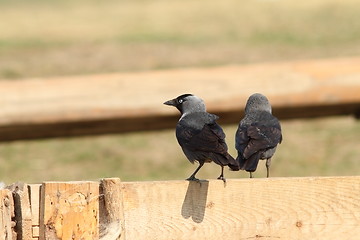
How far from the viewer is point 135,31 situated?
22172mm

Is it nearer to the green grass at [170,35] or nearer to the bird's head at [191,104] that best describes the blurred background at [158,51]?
the green grass at [170,35]

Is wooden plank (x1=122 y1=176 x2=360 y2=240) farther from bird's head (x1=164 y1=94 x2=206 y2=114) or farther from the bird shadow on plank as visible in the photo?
bird's head (x1=164 y1=94 x2=206 y2=114)

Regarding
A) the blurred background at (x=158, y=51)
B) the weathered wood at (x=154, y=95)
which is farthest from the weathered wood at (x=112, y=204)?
the blurred background at (x=158, y=51)

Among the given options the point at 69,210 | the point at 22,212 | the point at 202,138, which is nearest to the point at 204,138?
the point at 202,138

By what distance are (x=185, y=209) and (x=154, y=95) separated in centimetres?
390

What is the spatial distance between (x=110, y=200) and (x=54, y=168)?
22.8 feet

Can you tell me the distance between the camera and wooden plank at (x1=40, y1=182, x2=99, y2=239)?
385 centimetres

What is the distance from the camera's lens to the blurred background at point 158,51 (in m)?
10.8

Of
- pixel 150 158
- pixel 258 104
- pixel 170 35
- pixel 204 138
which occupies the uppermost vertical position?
pixel 170 35

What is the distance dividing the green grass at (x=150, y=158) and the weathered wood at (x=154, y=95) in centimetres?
182

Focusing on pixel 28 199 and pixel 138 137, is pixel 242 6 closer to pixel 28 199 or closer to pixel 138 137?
pixel 138 137

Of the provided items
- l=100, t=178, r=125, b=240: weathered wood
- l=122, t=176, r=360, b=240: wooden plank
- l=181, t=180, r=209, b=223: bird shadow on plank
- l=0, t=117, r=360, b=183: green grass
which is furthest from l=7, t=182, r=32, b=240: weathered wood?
l=0, t=117, r=360, b=183: green grass

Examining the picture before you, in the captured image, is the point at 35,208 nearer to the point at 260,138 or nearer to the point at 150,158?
the point at 260,138

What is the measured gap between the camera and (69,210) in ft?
12.7
